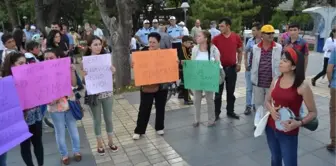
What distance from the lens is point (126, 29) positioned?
28.2 feet

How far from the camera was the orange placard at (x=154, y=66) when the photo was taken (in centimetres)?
460

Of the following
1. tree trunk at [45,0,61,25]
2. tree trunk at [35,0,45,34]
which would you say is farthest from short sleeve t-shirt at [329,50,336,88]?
tree trunk at [45,0,61,25]

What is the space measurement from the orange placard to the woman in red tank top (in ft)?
7.09

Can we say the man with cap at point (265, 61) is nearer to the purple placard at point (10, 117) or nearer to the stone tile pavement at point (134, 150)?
the stone tile pavement at point (134, 150)

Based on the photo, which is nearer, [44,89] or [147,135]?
[44,89]

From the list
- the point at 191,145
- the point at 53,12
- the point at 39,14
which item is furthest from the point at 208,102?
the point at 53,12

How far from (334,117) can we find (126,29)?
243 inches

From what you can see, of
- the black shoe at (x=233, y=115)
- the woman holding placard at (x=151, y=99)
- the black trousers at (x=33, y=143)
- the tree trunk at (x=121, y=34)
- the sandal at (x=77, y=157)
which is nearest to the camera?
the black trousers at (x=33, y=143)

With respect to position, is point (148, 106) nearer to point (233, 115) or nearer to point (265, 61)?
point (233, 115)

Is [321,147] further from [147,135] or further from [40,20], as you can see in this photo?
[40,20]

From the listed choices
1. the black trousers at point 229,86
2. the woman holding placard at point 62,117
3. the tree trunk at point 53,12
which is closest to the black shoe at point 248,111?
the black trousers at point 229,86

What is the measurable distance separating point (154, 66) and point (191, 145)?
55.8 inches

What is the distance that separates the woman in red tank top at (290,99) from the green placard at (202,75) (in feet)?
6.56

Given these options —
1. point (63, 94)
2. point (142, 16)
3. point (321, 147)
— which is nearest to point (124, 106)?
point (63, 94)
